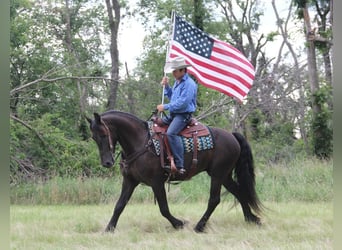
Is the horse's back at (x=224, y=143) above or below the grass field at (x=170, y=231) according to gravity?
above

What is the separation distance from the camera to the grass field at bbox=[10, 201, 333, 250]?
4992 mm

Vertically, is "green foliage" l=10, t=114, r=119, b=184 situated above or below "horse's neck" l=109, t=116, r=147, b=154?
below

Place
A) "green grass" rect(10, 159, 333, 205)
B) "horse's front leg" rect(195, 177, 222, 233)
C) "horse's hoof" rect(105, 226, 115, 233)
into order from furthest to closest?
"green grass" rect(10, 159, 333, 205)
"horse's front leg" rect(195, 177, 222, 233)
"horse's hoof" rect(105, 226, 115, 233)

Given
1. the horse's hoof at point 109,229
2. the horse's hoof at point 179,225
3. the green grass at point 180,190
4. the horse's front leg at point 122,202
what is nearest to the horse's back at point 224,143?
the horse's hoof at point 179,225

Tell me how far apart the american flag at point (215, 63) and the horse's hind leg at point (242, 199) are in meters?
1.21

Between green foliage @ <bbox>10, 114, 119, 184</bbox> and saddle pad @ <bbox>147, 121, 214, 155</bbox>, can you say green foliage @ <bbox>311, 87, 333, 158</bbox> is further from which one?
saddle pad @ <bbox>147, 121, 214, 155</bbox>

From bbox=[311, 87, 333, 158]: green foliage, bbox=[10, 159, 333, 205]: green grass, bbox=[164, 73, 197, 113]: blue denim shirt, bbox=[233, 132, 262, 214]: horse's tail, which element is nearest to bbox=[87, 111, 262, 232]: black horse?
bbox=[233, 132, 262, 214]: horse's tail

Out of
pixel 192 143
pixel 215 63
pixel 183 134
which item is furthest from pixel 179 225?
pixel 215 63

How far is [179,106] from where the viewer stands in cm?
584

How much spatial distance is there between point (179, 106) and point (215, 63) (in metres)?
1.56

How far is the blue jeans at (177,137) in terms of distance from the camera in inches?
233

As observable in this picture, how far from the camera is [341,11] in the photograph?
2.50 ft

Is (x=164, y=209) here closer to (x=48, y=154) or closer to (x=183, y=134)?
(x=183, y=134)

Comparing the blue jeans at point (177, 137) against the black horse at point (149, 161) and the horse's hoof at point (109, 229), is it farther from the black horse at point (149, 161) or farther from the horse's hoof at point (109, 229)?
the horse's hoof at point (109, 229)
